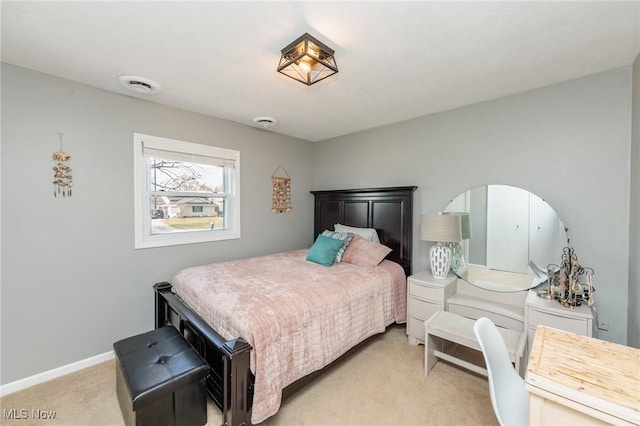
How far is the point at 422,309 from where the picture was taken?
2.62m

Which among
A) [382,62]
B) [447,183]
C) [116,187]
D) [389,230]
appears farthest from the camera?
[389,230]

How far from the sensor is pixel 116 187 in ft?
8.21

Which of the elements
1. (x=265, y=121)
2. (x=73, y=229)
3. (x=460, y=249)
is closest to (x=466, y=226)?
(x=460, y=249)

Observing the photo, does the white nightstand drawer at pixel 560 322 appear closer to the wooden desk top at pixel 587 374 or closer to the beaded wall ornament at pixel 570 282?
the beaded wall ornament at pixel 570 282

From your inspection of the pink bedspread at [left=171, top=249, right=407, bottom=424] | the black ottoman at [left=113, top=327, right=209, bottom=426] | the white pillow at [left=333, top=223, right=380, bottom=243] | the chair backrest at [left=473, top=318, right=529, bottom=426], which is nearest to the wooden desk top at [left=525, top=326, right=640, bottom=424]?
the chair backrest at [left=473, top=318, right=529, bottom=426]

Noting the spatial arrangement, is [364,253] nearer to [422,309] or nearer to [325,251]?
[325,251]

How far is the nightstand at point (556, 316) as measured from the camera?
1814 millimetres

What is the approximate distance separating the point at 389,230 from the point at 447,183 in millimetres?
875

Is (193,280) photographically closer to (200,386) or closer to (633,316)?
(200,386)

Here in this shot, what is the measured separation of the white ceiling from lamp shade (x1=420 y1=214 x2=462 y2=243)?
121cm

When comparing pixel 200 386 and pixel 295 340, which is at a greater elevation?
pixel 295 340

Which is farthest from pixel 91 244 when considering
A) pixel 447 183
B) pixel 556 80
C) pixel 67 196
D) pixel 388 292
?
pixel 556 80

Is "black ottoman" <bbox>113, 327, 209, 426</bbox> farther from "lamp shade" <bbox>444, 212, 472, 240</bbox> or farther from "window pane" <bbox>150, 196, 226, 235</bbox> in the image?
"lamp shade" <bbox>444, 212, 472, 240</bbox>

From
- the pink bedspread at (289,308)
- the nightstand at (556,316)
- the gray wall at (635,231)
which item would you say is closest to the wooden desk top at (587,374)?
the nightstand at (556,316)
